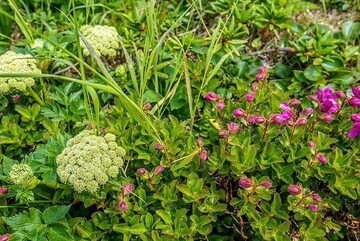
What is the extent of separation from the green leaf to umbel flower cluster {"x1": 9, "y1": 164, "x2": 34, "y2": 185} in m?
0.15

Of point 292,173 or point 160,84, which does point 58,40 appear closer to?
point 160,84

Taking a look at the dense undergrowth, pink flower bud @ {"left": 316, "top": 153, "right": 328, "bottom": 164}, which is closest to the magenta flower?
the dense undergrowth

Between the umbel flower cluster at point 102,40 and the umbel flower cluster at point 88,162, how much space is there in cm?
68

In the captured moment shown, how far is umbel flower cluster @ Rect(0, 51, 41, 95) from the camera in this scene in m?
2.45

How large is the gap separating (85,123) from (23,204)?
1.53 ft

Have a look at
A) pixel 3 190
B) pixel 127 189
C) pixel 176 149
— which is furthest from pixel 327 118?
pixel 3 190

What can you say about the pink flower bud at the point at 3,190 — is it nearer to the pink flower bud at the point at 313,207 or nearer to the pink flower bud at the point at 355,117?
the pink flower bud at the point at 313,207

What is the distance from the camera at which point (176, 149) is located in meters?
2.21

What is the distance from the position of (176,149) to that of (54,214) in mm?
574

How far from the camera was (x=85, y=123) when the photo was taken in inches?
96.1

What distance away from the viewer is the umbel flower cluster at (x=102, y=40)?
263cm

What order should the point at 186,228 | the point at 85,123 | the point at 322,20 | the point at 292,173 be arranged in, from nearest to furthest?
the point at 186,228 → the point at 292,173 → the point at 85,123 → the point at 322,20

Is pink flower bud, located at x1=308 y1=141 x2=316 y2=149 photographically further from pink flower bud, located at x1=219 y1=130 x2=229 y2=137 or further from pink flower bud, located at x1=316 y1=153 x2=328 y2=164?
pink flower bud, located at x1=219 y1=130 x2=229 y2=137

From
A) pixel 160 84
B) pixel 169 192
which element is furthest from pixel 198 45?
pixel 169 192
